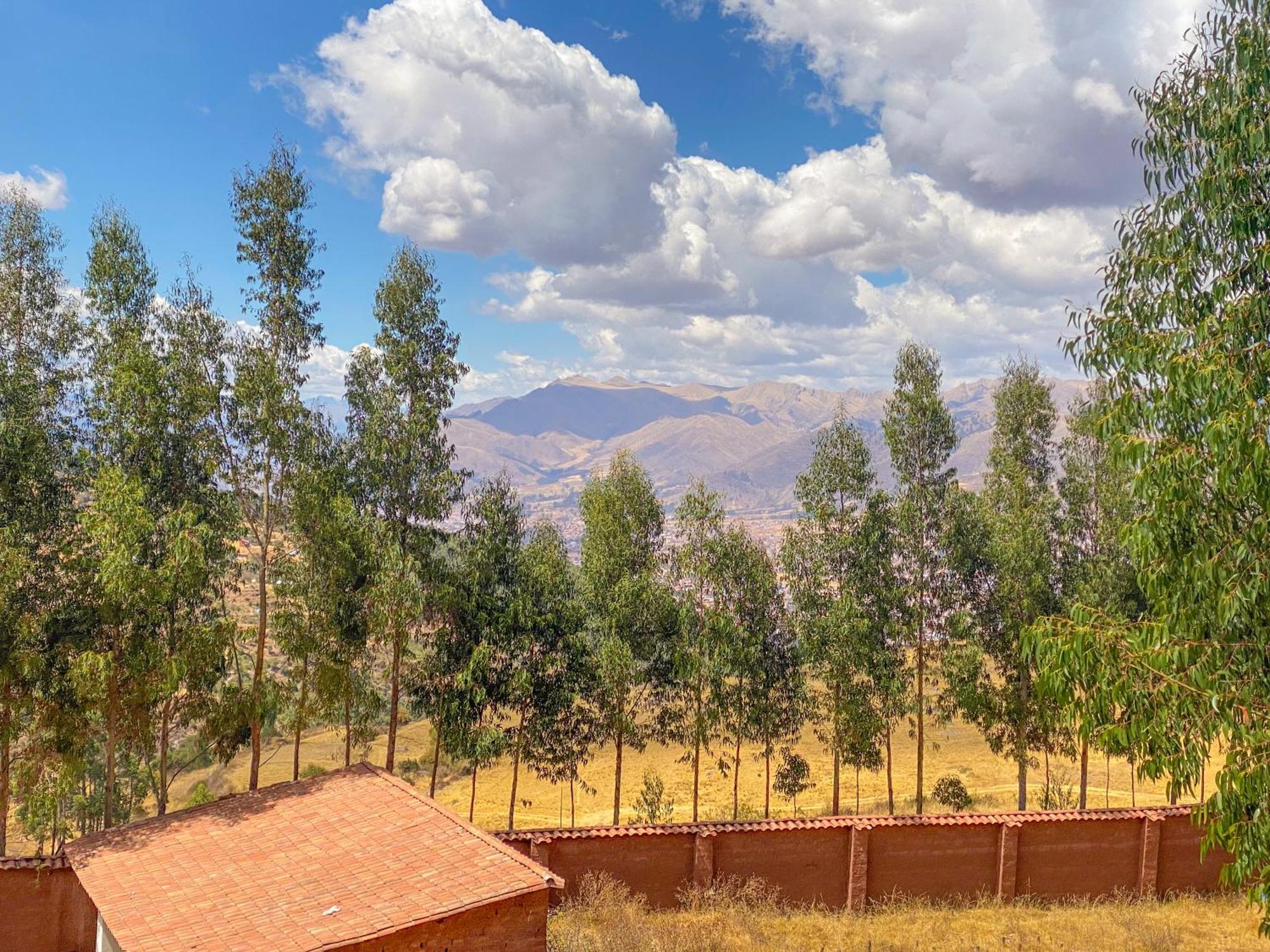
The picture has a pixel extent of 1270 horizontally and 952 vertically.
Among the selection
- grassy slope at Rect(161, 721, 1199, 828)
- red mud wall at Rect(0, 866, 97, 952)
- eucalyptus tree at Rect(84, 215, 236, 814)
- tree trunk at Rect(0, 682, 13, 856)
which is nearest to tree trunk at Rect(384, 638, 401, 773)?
eucalyptus tree at Rect(84, 215, 236, 814)

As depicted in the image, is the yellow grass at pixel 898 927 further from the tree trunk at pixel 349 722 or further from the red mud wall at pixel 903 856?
the tree trunk at pixel 349 722

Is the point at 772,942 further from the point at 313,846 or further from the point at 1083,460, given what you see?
the point at 1083,460

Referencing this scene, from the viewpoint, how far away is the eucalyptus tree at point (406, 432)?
26.6 m

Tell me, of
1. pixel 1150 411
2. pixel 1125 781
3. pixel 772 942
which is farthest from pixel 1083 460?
pixel 1150 411

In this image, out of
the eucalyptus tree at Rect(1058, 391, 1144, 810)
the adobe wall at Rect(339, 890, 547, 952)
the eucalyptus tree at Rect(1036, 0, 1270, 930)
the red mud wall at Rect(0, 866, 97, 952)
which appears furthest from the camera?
the eucalyptus tree at Rect(1058, 391, 1144, 810)

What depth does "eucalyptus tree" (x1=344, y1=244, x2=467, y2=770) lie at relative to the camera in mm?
26562

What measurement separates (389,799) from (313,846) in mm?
2274

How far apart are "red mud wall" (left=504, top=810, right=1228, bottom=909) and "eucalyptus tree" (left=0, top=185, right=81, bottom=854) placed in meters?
12.8

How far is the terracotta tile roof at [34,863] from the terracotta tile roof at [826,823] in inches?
363

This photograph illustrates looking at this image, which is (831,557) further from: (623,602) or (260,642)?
(260,642)

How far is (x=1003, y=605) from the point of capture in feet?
103

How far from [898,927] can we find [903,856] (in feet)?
6.36

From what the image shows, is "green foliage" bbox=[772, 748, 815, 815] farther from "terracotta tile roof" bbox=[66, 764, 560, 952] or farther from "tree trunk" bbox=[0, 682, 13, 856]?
"tree trunk" bbox=[0, 682, 13, 856]

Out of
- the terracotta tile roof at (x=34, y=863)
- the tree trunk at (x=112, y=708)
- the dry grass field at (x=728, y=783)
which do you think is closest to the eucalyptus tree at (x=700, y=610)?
the dry grass field at (x=728, y=783)
